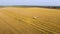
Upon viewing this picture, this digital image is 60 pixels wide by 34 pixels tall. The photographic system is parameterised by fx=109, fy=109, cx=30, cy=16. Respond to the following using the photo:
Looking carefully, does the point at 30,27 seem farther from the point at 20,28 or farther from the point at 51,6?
the point at 51,6

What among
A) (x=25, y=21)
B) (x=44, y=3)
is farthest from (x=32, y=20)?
(x=44, y=3)

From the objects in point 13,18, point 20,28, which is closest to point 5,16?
point 13,18

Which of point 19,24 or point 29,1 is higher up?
point 19,24

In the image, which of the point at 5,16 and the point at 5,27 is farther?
the point at 5,16

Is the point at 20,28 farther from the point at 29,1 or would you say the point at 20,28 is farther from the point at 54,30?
the point at 29,1

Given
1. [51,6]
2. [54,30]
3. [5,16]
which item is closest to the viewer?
[54,30]

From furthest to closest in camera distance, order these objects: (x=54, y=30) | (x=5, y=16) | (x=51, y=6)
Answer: (x=51, y=6) < (x=5, y=16) < (x=54, y=30)
